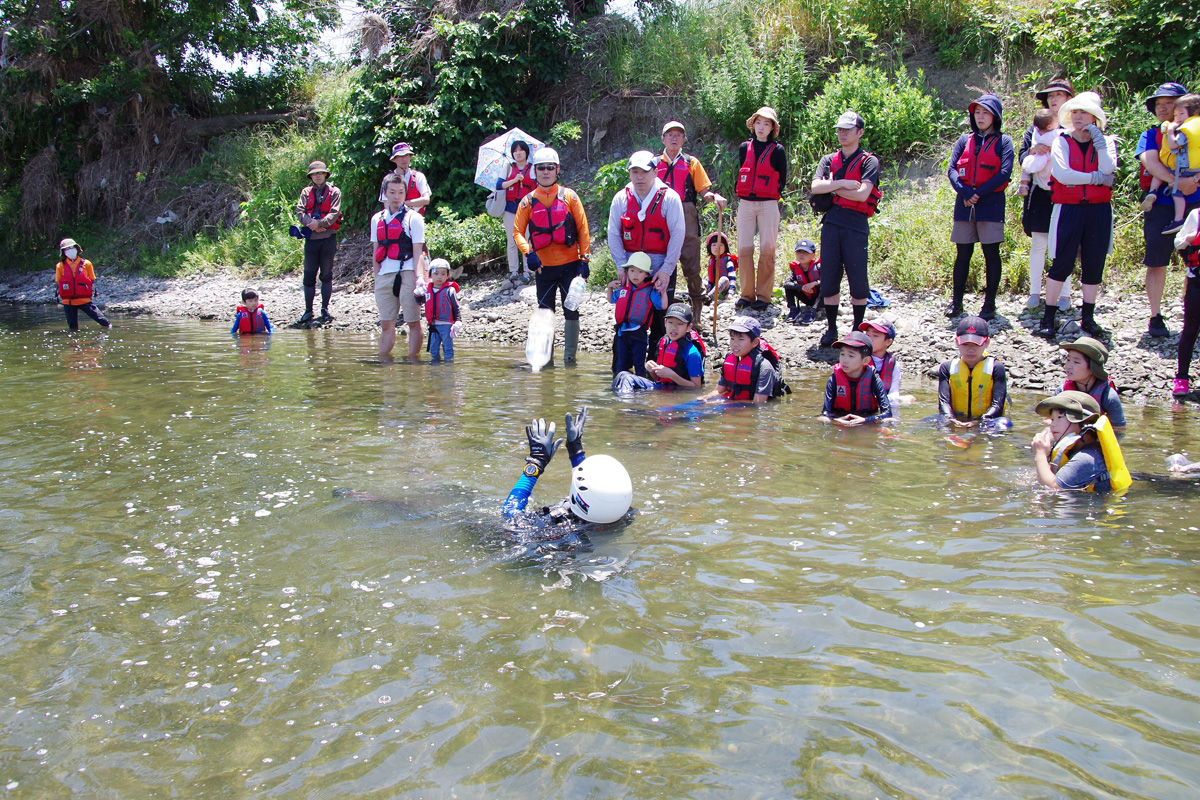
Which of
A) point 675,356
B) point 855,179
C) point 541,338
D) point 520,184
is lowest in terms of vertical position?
point 675,356

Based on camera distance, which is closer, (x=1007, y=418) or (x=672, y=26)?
(x=1007, y=418)

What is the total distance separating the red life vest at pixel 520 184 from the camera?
1257cm

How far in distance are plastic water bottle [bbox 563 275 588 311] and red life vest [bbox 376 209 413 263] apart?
1.86 metres

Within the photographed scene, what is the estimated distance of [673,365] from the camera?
28.4 feet

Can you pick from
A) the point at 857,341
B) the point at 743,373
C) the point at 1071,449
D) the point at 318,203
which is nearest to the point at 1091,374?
the point at 1071,449

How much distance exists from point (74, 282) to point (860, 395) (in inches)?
471

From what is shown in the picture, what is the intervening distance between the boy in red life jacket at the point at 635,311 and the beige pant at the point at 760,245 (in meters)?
2.16

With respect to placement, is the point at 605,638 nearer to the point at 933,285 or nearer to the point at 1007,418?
the point at 1007,418

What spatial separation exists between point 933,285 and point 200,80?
2029cm

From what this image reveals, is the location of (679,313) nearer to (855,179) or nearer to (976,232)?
(855,179)

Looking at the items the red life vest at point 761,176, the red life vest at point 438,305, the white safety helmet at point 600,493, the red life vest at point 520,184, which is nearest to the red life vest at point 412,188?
the red life vest at point 520,184

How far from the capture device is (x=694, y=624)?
367cm

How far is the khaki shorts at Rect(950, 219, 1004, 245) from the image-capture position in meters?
9.35

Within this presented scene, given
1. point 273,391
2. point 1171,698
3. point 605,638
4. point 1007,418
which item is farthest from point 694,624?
point 273,391
